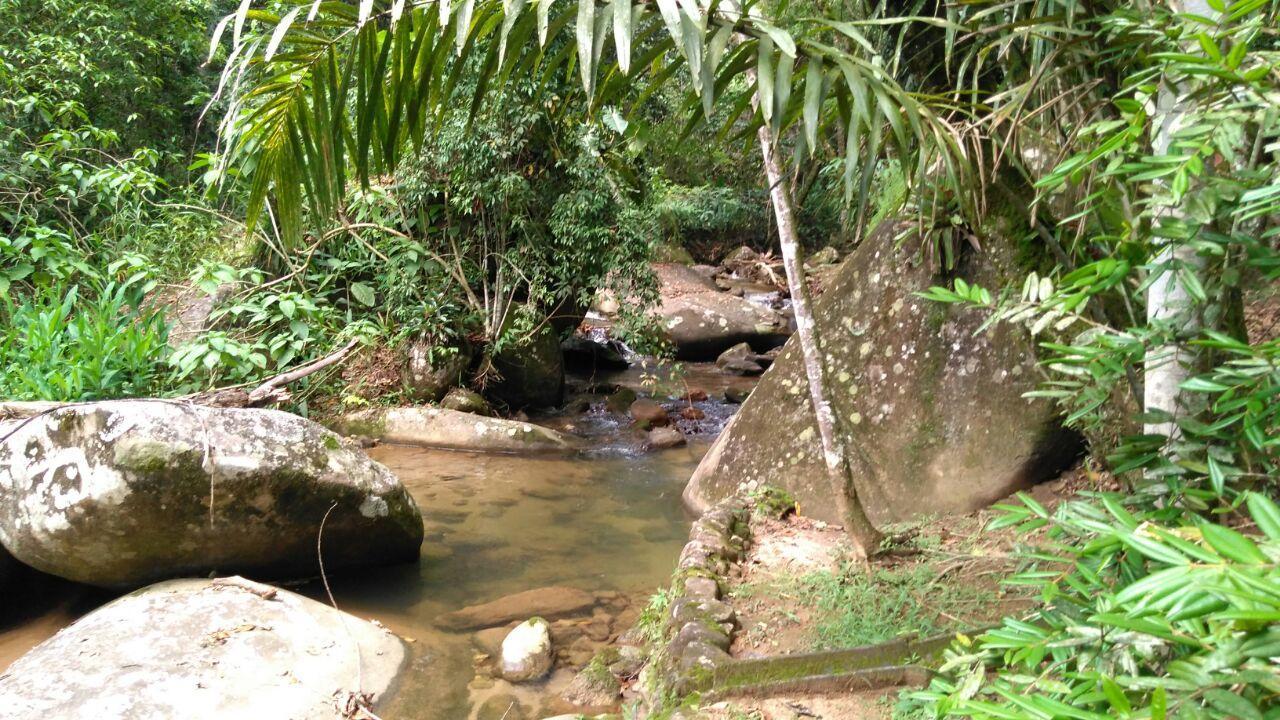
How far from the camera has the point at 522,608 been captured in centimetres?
394

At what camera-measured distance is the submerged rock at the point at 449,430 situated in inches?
265

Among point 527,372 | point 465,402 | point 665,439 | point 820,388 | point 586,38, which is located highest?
point 586,38

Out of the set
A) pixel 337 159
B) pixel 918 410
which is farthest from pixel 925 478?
pixel 337 159

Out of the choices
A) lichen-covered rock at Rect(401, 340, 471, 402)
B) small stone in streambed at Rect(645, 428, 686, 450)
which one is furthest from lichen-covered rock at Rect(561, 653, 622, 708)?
lichen-covered rock at Rect(401, 340, 471, 402)

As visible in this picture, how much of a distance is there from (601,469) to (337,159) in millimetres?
4443

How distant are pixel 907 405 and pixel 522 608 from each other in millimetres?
2087

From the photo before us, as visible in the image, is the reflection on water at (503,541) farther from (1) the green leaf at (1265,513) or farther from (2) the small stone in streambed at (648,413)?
(1) the green leaf at (1265,513)

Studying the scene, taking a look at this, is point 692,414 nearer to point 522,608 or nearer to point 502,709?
point 522,608

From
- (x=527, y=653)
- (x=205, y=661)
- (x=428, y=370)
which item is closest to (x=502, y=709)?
(x=527, y=653)

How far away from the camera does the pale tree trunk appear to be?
1.18 meters

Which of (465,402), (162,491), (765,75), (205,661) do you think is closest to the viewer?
(765,75)

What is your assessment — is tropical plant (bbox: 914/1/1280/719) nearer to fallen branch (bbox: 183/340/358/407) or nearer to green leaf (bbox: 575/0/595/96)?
green leaf (bbox: 575/0/595/96)

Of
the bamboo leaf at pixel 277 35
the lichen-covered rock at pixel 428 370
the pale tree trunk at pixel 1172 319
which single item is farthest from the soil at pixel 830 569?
the lichen-covered rock at pixel 428 370

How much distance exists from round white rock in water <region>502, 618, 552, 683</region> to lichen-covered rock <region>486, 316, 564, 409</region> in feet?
14.8
